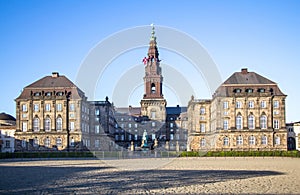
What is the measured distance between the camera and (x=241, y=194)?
15.8 metres

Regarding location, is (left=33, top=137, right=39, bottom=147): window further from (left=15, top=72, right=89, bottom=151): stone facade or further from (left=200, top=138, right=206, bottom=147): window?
(left=200, top=138, right=206, bottom=147): window

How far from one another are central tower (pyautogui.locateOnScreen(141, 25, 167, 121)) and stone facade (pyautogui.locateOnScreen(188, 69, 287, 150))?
28.2 metres

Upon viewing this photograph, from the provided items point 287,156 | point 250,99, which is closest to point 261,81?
point 250,99

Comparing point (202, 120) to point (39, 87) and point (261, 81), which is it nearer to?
point (261, 81)

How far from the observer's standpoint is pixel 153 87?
329ft

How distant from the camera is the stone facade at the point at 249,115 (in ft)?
231

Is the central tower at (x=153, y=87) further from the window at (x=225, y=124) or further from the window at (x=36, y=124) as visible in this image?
the window at (x=36, y=124)

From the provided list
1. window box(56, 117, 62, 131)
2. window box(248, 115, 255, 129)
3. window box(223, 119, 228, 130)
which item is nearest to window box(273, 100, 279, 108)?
window box(248, 115, 255, 129)

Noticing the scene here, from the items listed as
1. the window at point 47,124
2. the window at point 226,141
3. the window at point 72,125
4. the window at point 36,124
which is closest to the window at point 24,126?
the window at point 36,124

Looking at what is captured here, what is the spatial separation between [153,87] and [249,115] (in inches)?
1316

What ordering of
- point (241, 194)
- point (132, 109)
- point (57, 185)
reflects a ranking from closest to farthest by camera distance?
point (241, 194) < point (57, 185) < point (132, 109)

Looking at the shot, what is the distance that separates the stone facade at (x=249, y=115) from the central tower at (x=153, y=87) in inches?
1109

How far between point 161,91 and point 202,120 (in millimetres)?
23593

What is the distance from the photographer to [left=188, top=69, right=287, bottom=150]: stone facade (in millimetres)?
70312
